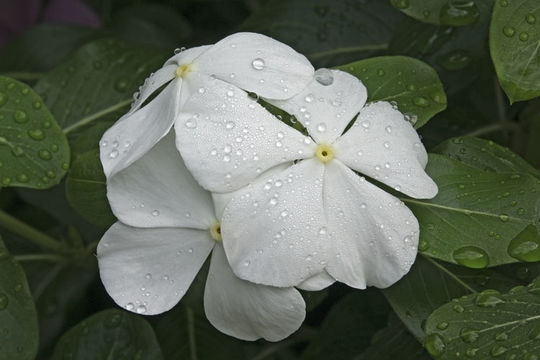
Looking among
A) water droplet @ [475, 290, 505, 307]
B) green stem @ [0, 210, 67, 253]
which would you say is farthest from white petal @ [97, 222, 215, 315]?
green stem @ [0, 210, 67, 253]

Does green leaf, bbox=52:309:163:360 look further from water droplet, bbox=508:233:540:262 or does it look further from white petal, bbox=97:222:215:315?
water droplet, bbox=508:233:540:262

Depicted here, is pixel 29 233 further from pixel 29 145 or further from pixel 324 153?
pixel 324 153

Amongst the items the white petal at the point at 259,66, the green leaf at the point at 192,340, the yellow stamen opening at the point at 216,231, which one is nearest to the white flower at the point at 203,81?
the white petal at the point at 259,66

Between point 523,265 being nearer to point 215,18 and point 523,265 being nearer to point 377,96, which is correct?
point 377,96

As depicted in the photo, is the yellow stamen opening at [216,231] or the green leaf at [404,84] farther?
the green leaf at [404,84]

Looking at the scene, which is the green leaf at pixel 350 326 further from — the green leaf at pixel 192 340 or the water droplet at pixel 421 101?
the water droplet at pixel 421 101

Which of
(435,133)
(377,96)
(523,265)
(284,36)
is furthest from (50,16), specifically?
(523,265)
